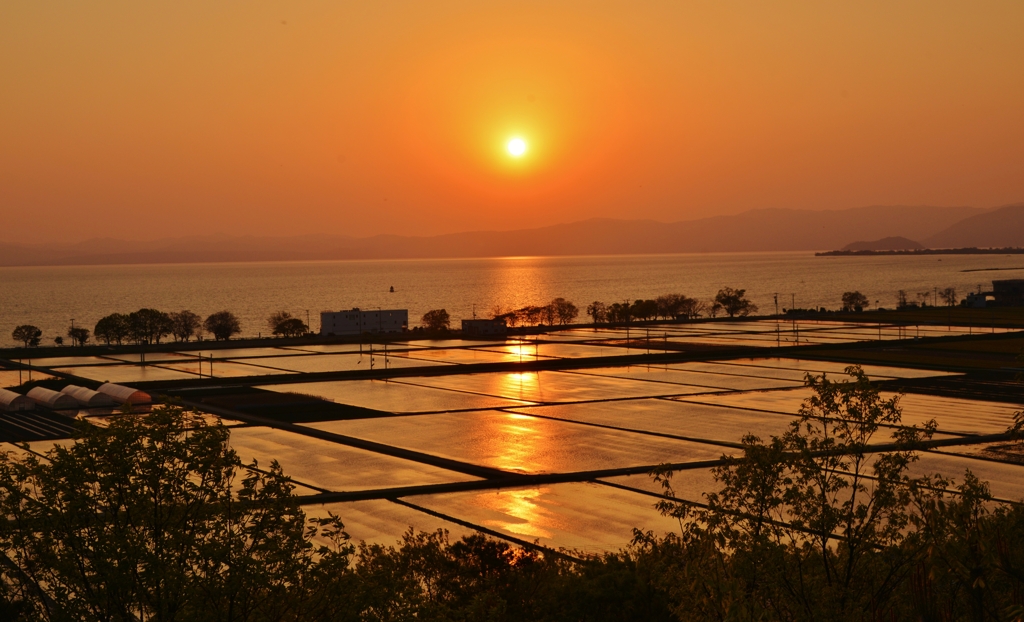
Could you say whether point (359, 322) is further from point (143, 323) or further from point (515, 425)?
point (515, 425)

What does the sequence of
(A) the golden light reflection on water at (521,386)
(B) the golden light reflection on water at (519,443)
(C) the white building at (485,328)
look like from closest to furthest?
(B) the golden light reflection on water at (519,443), (A) the golden light reflection on water at (521,386), (C) the white building at (485,328)

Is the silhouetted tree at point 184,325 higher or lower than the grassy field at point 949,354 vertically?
higher

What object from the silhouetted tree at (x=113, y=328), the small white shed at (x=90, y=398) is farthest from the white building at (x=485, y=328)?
the small white shed at (x=90, y=398)

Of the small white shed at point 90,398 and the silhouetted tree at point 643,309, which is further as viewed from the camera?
the silhouetted tree at point 643,309

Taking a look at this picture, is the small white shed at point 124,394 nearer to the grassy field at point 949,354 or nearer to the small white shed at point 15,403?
the small white shed at point 15,403

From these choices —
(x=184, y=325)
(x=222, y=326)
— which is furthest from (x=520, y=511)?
(x=184, y=325)

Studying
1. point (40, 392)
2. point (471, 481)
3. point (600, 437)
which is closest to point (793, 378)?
point (600, 437)

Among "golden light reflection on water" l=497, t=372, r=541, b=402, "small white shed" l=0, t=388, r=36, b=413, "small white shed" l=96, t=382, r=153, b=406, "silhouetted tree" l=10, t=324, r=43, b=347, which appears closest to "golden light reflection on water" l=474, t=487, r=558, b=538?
"golden light reflection on water" l=497, t=372, r=541, b=402
